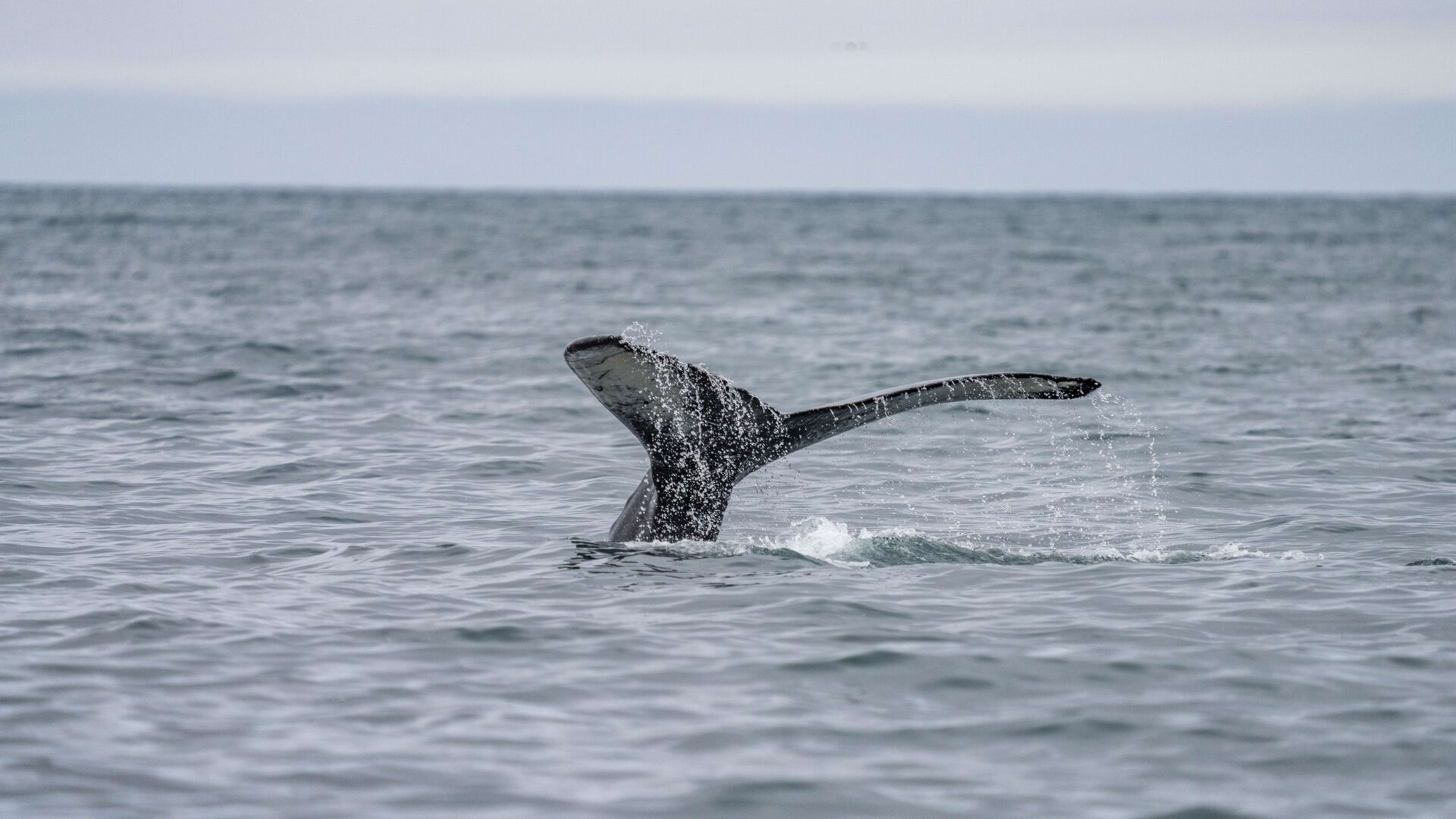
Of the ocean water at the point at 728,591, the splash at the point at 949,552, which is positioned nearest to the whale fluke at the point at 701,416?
the ocean water at the point at 728,591

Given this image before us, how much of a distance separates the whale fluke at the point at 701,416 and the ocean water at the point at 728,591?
376mm

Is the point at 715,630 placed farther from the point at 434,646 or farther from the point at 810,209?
the point at 810,209

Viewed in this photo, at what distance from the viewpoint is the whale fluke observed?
8.16 meters

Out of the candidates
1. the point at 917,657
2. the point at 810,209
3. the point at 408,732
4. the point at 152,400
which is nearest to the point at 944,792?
the point at 917,657

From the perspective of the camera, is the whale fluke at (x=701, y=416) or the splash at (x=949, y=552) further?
the splash at (x=949, y=552)

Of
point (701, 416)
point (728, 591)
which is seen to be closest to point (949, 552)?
point (728, 591)

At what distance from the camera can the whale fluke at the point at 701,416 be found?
321 inches

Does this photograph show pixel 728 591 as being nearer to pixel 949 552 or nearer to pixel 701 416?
pixel 701 416

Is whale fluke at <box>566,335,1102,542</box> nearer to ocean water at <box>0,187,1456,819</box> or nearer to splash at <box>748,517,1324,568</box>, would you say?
ocean water at <box>0,187,1456,819</box>

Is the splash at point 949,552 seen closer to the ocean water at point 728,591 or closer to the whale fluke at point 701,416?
the ocean water at point 728,591

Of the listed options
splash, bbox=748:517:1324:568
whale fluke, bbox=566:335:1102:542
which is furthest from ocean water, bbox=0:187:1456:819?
whale fluke, bbox=566:335:1102:542

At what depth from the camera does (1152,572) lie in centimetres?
996

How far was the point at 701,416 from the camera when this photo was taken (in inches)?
351

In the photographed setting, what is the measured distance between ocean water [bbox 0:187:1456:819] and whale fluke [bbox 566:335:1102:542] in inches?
14.8
